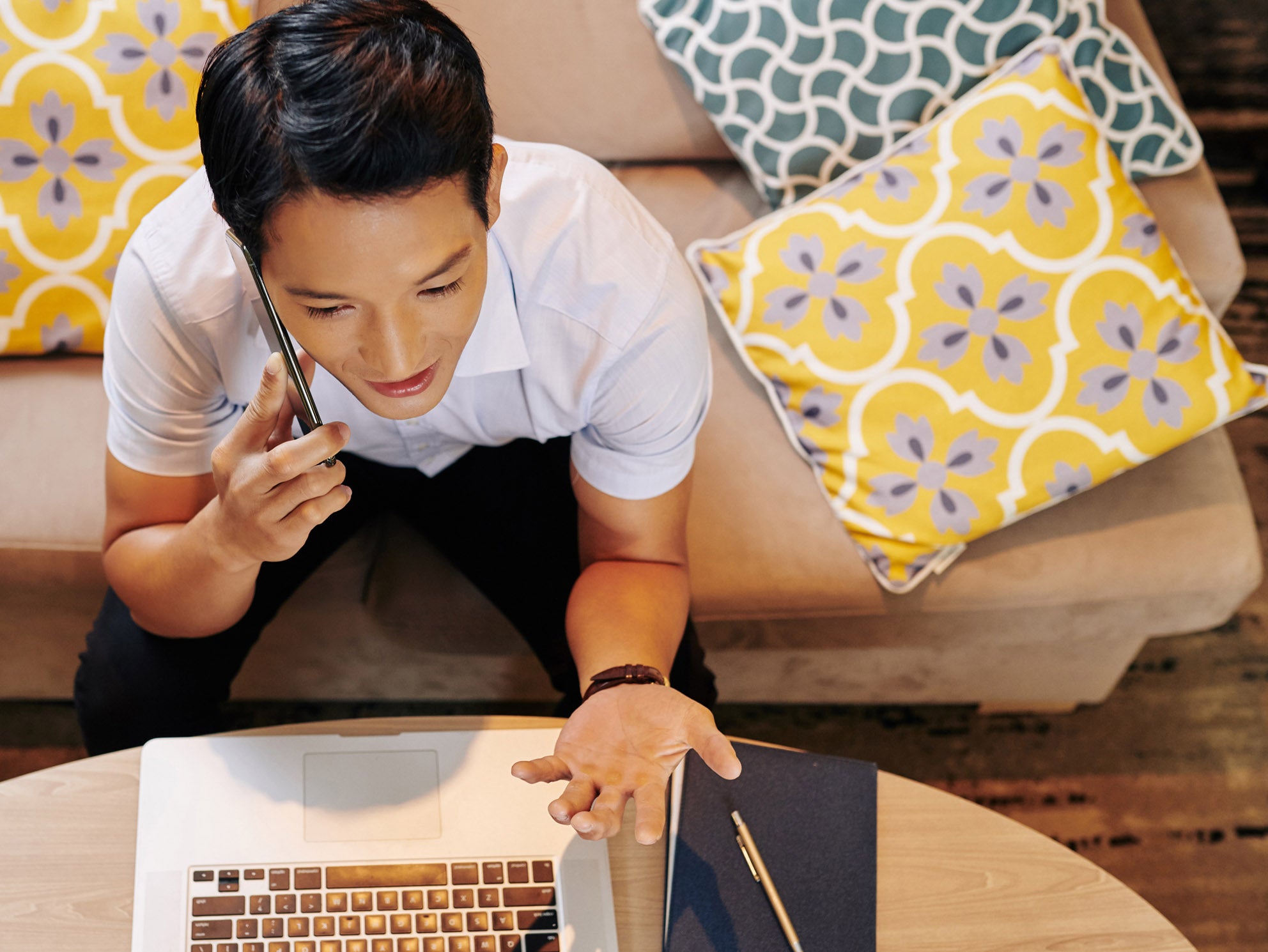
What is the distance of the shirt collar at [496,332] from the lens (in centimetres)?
97

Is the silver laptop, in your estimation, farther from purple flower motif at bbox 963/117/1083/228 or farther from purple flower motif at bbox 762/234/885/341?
purple flower motif at bbox 963/117/1083/228

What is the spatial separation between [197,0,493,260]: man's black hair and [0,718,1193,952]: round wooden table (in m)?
0.47

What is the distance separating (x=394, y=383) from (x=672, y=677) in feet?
1.67

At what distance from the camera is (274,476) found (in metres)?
0.83

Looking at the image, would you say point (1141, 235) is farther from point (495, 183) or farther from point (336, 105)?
point (336, 105)

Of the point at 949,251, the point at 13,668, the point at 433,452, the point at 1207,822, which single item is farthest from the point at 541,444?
the point at 1207,822

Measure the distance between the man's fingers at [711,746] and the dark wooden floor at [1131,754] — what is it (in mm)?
775

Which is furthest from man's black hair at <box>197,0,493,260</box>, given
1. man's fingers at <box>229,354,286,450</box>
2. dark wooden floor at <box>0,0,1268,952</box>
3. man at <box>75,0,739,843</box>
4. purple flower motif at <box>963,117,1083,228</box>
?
dark wooden floor at <box>0,0,1268,952</box>

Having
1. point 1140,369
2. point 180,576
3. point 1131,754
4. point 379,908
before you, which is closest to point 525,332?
point 180,576

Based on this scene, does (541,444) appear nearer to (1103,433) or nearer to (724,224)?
(724,224)

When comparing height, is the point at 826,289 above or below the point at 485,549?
above

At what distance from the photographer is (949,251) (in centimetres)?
131

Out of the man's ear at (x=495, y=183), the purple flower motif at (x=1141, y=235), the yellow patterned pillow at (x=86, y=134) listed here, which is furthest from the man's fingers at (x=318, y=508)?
the purple flower motif at (x=1141, y=235)

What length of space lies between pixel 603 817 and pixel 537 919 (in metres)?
0.12
